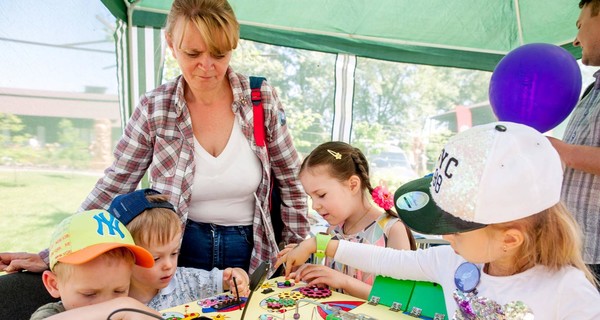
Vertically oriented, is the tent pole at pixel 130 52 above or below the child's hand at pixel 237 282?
above

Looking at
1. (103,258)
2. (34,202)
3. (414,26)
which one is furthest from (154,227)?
(414,26)

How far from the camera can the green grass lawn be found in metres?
2.34

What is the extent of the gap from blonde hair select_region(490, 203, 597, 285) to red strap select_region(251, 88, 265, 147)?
2.63 feet

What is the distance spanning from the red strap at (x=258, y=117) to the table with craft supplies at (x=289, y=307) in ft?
1.64

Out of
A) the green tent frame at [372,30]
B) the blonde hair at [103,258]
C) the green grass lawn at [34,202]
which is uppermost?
the green tent frame at [372,30]

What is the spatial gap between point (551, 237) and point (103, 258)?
870mm

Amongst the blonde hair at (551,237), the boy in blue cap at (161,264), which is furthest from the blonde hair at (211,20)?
the blonde hair at (551,237)

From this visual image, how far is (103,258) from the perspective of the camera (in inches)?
34.9

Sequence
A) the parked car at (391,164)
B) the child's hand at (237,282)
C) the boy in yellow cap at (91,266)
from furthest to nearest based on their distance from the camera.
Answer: the parked car at (391,164) → the child's hand at (237,282) → the boy in yellow cap at (91,266)

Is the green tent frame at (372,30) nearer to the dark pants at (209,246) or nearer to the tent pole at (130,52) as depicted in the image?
the tent pole at (130,52)

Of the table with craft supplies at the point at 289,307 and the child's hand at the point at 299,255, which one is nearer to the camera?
the table with craft supplies at the point at 289,307

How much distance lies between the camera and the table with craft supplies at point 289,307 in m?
0.87

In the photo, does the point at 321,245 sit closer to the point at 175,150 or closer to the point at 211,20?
the point at 175,150

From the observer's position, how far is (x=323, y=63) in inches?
118
